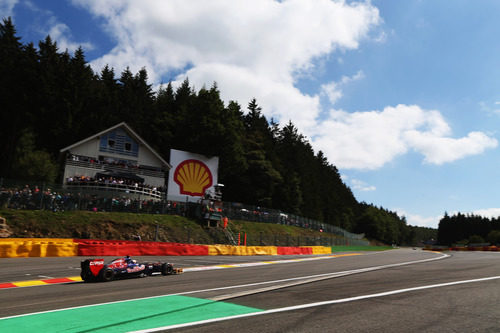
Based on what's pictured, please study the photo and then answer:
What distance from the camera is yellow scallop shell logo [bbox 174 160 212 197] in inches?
1853

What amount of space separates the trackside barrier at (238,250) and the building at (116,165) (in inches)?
478

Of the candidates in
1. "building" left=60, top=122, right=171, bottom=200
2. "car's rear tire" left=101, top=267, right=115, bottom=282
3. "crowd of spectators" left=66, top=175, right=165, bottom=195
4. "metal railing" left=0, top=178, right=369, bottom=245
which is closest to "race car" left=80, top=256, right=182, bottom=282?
"car's rear tire" left=101, top=267, right=115, bottom=282

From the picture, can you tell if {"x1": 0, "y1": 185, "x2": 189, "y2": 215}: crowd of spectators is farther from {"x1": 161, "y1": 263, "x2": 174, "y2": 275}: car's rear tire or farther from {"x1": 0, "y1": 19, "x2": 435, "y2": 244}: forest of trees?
{"x1": 161, "y1": 263, "x2": 174, "y2": 275}: car's rear tire

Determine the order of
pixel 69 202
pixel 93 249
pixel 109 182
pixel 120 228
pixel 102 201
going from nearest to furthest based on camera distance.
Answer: pixel 93 249, pixel 69 202, pixel 120 228, pixel 102 201, pixel 109 182

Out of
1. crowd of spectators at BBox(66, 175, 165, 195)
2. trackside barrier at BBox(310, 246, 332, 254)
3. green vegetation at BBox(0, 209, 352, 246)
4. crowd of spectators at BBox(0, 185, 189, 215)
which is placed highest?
crowd of spectators at BBox(66, 175, 165, 195)

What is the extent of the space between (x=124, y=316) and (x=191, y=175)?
42250mm

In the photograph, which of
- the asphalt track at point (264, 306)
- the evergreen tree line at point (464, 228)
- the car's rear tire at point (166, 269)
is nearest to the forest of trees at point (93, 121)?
the car's rear tire at point (166, 269)

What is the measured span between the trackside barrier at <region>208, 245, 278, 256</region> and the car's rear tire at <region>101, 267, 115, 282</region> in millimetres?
15455

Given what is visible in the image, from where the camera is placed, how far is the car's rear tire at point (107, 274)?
11.9m

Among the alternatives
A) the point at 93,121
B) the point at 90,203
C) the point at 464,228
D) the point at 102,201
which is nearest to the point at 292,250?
the point at 102,201

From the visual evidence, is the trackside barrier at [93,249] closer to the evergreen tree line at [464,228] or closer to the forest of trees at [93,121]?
the forest of trees at [93,121]

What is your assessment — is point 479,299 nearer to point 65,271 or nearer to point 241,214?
point 65,271

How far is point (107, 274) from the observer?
1198 centimetres

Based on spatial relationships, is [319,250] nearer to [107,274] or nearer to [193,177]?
[193,177]
